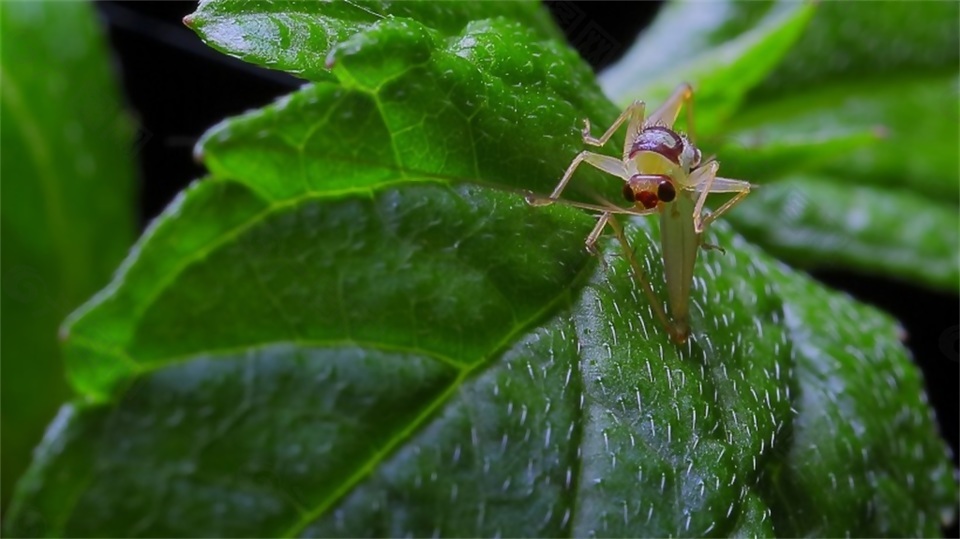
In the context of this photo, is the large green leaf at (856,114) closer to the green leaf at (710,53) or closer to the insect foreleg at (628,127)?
the green leaf at (710,53)

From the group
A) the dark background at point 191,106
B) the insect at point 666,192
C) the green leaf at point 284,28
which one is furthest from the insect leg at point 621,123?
the dark background at point 191,106

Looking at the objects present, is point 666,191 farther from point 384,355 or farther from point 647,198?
point 384,355

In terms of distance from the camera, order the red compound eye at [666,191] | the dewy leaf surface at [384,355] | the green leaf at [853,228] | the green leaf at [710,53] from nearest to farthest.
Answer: the dewy leaf surface at [384,355], the red compound eye at [666,191], the green leaf at [710,53], the green leaf at [853,228]

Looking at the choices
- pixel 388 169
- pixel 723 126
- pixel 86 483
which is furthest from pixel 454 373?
pixel 723 126

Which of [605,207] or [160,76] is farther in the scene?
[160,76]

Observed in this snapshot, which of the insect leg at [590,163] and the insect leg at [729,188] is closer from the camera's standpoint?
the insect leg at [590,163]

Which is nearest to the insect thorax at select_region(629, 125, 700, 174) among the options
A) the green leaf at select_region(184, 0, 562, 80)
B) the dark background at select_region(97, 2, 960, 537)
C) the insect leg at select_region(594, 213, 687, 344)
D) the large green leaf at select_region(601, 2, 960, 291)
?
the insect leg at select_region(594, 213, 687, 344)

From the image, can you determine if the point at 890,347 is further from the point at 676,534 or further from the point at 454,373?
the point at 454,373

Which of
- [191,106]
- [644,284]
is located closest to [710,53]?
[644,284]
